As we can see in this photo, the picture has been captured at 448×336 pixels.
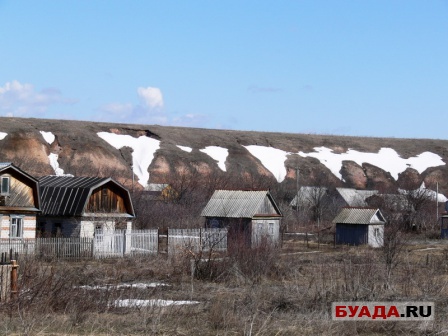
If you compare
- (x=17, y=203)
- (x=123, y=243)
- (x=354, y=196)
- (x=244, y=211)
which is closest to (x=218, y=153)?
(x=354, y=196)

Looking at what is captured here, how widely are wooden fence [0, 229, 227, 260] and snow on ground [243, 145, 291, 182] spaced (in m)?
47.2

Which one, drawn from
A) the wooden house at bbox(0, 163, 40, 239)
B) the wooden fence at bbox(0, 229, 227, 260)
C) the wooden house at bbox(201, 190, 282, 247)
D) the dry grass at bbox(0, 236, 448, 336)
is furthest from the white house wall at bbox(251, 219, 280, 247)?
the dry grass at bbox(0, 236, 448, 336)

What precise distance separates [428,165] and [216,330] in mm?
86134

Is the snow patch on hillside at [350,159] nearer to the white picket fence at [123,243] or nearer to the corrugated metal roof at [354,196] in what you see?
the corrugated metal roof at [354,196]

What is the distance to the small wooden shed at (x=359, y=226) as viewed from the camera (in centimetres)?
4591

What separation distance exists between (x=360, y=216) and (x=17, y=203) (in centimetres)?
2043

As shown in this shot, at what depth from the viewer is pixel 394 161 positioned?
96.4 metres

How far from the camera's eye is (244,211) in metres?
43.2

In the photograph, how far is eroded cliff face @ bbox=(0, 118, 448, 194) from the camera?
241ft

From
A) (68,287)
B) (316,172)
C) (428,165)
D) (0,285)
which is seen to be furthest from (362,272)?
(428,165)

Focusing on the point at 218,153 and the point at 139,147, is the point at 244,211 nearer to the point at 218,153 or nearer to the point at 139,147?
the point at 139,147

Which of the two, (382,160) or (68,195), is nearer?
(68,195)

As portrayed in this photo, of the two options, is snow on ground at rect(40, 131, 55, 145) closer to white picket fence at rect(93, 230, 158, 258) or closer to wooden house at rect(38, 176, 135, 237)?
wooden house at rect(38, 176, 135, 237)

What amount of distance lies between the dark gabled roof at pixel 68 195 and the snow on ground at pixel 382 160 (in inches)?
A: 2111
